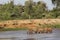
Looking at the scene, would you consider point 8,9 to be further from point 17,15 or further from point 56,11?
point 56,11

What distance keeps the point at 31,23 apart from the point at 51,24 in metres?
4.05

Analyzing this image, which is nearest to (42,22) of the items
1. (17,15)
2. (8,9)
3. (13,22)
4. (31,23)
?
(31,23)

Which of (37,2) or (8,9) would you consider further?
(37,2)

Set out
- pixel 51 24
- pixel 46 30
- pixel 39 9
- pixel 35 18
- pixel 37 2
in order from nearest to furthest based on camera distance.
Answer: pixel 46 30 < pixel 51 24 < pixel 35 18 < pixel 39 9 < pixel 37 2

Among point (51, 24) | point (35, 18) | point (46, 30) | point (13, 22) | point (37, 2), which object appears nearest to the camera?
point (46, 30)

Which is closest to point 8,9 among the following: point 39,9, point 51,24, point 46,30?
point 39,9

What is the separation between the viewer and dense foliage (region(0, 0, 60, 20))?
57.7 metres

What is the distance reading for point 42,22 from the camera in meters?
50.9

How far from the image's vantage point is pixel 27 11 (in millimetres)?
60531

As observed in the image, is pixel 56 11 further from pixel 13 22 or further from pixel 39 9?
pixel 13 22

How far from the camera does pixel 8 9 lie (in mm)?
62000

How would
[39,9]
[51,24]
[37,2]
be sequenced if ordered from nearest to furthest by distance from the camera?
1. [51,24]
2. [39,9]
3. [37,2]

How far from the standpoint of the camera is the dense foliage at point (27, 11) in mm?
57719

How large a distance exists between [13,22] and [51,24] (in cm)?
756
